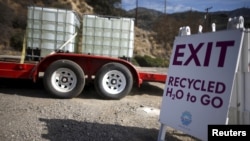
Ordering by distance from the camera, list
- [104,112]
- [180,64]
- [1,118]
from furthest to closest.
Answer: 1. [104,112]
2. [1,118]
3. [180,64]

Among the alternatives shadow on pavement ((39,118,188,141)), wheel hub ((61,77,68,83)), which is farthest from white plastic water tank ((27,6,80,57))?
shadow on pavement ((39,118,188,141))

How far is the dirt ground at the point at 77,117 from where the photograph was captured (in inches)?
196

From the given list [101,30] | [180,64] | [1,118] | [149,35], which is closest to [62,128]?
[1,118]

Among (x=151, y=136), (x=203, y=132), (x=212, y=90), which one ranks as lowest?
(x=151, y=136)

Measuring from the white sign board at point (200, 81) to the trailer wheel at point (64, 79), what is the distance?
310 cm

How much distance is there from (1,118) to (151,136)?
2566mm

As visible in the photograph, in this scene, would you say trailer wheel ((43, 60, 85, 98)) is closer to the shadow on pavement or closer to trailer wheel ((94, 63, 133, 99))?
trailer wheel ((94, 63, 133, 99))

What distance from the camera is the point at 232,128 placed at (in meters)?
3.84

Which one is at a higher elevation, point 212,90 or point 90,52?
point 90,52

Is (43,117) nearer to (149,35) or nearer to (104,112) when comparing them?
(104,112)

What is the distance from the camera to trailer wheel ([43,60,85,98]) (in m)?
7.43

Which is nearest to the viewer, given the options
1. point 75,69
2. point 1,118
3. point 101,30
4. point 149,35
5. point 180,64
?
point 180,64

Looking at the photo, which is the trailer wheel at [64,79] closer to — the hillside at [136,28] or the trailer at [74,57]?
the trailer at [74,57]

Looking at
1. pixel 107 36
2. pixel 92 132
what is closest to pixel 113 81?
pixel 107 36
